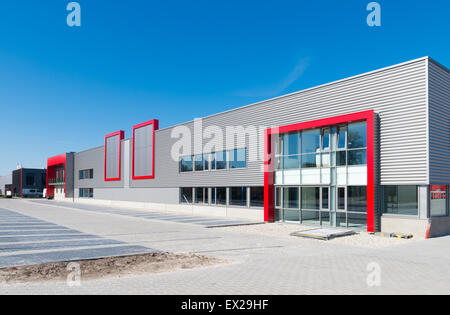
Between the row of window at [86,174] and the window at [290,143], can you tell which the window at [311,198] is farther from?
the row of window at [86,174]

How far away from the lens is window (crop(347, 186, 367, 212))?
1670 centimetres

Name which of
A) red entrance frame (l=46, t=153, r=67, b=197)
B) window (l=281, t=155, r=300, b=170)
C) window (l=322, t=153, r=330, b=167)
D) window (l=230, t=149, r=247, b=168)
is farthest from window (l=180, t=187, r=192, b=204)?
red entrance frame (l=46, t=153, r=67, b=197)

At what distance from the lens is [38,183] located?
88.2 metres

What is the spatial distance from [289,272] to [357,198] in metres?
10.1

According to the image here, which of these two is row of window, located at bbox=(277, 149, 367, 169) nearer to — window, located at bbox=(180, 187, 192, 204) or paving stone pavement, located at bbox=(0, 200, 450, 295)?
paving stone pavement, located at bbox=(0, 200, 450, 295)

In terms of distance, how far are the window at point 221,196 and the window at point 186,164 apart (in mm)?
4080

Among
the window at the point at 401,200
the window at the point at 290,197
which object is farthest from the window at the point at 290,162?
the window at the point at 401,200

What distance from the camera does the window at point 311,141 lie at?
1934 centimetres

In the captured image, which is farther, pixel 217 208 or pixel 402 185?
pixel 217 208

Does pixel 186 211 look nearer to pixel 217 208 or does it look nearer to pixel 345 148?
pixel 217 208

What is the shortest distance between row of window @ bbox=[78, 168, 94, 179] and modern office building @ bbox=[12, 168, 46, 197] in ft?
127
